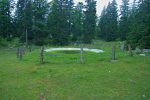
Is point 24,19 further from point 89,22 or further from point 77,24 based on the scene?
point 77,24

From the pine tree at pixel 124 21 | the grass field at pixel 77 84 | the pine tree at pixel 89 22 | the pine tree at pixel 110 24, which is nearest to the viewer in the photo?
the grass field at pixel 77 84

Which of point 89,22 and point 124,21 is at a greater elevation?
point 124,21

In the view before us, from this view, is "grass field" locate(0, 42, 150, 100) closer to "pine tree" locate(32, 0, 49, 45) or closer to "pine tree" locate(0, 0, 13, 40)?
"pine tree" locate(32, 0, 49, 45)

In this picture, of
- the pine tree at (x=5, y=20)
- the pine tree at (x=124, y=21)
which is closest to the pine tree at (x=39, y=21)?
the pine tree at (x=5, y=20)

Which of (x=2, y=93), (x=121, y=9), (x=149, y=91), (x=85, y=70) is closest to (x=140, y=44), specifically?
(x=85, y=70)

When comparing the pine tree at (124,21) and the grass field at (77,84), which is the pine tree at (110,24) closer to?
the pine tree at (124,21)

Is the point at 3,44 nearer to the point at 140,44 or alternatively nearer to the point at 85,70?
the point at 140,44

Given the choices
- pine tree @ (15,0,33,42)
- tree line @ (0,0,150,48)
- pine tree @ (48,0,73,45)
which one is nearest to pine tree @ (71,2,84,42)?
tree line @ (0,0,150,48)

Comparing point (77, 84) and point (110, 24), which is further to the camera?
point (110, 24)

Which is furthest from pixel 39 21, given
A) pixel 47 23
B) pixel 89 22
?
pixel 89 22

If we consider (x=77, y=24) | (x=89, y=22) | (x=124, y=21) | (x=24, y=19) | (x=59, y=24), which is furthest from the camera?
(x=77, y=24)

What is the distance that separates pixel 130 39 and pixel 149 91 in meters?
26.2

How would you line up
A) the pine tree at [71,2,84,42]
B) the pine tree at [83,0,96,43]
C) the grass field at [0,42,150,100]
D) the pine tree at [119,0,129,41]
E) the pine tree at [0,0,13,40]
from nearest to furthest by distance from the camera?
the grass field at [0,42,150,100], the pine tree at [0,0,13,40], the pine tree at [83,0,96,43], the pine tree at [119,0,129,41], the pine tree at [71,2,84,42]

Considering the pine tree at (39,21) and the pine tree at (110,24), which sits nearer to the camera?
the pine tree at (39,21)
